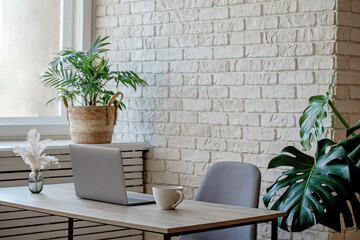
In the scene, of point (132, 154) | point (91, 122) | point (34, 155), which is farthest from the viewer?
point (132, 154)

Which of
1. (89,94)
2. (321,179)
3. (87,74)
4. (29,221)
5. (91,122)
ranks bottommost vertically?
(29,221)

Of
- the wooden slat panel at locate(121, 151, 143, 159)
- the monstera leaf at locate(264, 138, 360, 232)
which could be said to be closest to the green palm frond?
the wooden slat panel at locate(121, 151, 143, 159)

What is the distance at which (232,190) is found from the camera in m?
3.22

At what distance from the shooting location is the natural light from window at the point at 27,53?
4309 mm

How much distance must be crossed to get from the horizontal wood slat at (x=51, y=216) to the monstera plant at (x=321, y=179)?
48.3 inches

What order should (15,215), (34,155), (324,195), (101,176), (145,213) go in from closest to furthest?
(145,213) < (101,176) < (324,195) < (34,155) < (15,215)

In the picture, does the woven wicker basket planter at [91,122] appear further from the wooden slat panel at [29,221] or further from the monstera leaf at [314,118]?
the monstera leaf at [314,118]

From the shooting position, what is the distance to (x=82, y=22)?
4.54m

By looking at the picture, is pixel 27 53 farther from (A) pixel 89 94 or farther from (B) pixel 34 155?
(B) pixel 34 155

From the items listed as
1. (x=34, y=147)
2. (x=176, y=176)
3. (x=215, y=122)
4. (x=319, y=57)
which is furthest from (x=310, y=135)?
(x=34, y=147)

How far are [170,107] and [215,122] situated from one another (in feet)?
1.25

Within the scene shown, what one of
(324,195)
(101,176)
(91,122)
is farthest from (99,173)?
(91,122)

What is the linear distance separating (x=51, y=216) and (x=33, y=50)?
3.97 ft

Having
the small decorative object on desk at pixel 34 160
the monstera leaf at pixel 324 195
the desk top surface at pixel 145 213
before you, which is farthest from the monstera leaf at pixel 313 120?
the small decorative object on desk at pixel 34 160
